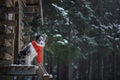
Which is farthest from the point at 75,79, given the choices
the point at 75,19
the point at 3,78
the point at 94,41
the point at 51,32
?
the point at 3,78

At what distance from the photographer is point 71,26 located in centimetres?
1736

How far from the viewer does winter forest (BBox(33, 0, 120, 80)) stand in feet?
51.8

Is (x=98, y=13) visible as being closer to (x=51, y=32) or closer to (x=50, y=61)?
(x=50, y=61)

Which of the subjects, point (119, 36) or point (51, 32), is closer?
point (51, 32)

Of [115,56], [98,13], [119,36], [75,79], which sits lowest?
[75,79]

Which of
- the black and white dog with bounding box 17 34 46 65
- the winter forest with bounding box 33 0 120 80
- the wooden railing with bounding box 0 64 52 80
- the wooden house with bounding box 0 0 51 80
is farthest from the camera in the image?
the winter forest with bounding box 33 0 120 80

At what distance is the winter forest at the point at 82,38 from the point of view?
15773mm

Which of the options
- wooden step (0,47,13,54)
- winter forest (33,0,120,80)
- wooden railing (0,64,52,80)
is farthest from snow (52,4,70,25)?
wooden railing (0,64,52,80)

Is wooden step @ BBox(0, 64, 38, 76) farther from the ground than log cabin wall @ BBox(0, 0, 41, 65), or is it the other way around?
log cabin wall @ BBox(0, 0, 41, 65)

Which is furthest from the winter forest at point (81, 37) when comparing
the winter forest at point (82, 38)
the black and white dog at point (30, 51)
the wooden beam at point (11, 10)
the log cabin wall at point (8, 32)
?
the wooden beam at point (11, 10)

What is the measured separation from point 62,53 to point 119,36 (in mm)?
3388

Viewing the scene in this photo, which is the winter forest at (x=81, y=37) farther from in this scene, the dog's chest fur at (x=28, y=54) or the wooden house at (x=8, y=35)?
the dog's chest fur at (x=28, y=54)

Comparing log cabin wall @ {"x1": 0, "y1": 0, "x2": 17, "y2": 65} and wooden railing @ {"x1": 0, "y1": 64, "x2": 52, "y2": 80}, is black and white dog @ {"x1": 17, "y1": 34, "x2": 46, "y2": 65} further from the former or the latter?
wooden railing @ {"x1": 0, "y1": 64, "x2": 52, "y2": 80}

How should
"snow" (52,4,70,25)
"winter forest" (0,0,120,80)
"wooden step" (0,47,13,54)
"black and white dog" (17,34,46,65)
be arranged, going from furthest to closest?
"winter forest" (0,0,120,80) < "snow" (52,4,70,25) < "black and white dog" (17,34,46,65) < "wooden step" (0,47,13,54)
